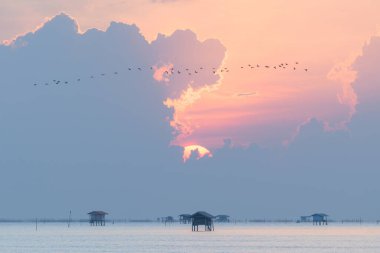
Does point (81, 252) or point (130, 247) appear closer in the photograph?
point (81, 252)

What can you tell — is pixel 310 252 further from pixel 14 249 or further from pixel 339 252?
pixel 14 249

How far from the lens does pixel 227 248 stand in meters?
142

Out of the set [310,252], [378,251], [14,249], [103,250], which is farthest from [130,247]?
[378,251]

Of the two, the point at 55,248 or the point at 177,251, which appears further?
the point at 55,248

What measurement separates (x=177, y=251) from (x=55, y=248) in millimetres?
23053

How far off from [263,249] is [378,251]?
62.7 ft

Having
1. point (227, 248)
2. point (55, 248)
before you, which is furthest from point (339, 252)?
point (55, 248)

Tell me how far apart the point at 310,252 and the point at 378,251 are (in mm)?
11400

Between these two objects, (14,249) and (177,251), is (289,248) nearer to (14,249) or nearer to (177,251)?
(177,251)

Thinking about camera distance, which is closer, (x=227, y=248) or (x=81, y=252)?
(x=81, y=252)

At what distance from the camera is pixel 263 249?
139250 millimetres

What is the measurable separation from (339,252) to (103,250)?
127 ft

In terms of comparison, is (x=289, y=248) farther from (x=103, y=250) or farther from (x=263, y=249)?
(x=103, y=250)

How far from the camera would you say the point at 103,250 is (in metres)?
137
